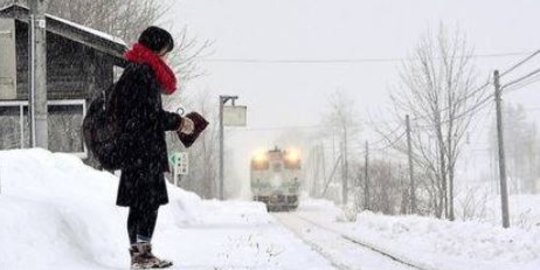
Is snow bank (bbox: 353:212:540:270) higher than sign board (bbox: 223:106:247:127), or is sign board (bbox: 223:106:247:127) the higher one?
sign board (bbox: 223:106:247:127)

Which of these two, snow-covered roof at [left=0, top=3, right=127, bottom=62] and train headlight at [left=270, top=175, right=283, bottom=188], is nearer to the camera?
snow-covered roof at [left=0, top=3, right=127, bottom=62]

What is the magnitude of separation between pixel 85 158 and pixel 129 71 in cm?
1466

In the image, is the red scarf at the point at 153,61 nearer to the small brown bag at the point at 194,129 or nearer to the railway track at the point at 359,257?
the small brown bag at the point at 194,129

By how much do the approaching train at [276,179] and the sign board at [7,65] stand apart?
84.7 feet

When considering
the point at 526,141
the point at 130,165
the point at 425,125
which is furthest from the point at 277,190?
the point at 526,141

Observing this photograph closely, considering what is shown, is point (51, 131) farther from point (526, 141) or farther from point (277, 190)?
point (526, 141)

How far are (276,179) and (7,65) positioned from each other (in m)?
26.7

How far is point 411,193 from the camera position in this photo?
25.0m

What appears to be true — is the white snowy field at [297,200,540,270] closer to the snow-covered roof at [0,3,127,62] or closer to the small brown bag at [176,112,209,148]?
the small brown bag at [176,112,209,148]

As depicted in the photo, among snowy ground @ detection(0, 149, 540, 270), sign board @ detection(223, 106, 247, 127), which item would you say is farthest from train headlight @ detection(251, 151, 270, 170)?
snowy ground @ detection(0, 149, 540, 270)

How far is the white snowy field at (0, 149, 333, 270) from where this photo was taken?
5730 millimetres

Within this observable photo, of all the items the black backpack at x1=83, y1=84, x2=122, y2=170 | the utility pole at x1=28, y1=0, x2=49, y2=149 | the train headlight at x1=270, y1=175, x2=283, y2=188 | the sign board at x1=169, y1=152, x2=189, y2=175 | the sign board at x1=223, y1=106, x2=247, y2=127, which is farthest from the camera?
the sign board at x1=223, y1=106, x2=247, y2=127

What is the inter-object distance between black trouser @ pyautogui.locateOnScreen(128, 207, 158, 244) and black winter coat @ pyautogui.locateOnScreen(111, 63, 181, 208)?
5 centimetres

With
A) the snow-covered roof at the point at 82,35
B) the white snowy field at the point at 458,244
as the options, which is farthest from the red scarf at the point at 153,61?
the snow-covered roof at the point at 82,35
